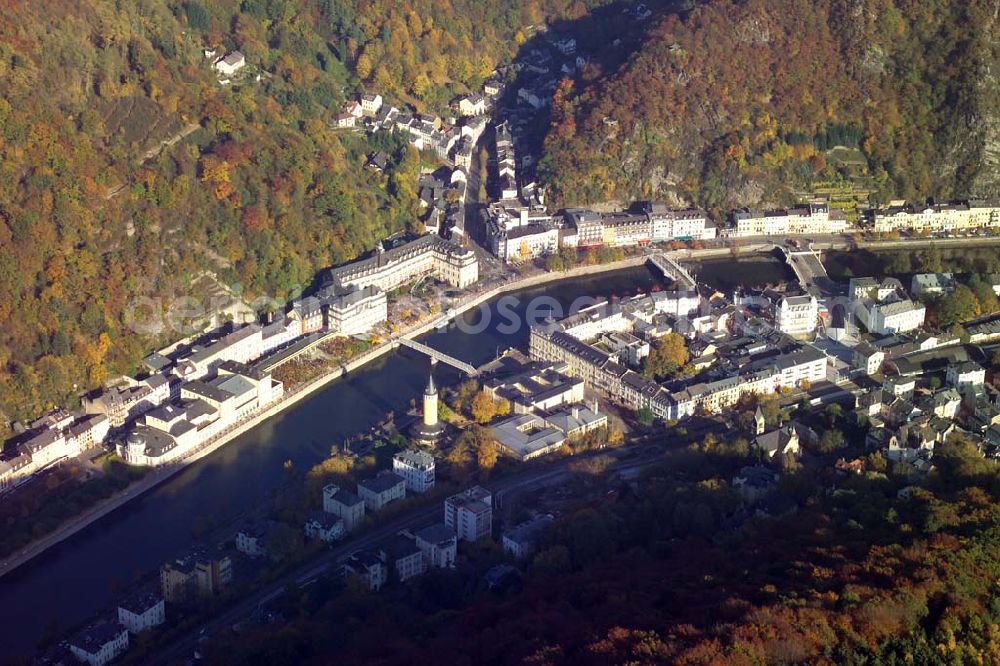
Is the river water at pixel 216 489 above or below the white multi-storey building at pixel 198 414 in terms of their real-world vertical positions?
below

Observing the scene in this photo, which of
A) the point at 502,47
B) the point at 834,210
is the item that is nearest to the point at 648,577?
the point at 834,210

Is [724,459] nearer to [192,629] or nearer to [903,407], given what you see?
[903,407]

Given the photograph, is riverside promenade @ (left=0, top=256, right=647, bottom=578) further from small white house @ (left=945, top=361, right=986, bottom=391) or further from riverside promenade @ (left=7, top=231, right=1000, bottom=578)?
small white house @ (left=945, top=361, right=986, bottom=391)

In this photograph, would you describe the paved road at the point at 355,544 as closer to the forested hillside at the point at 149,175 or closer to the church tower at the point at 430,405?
the church tower at the point at 430,405

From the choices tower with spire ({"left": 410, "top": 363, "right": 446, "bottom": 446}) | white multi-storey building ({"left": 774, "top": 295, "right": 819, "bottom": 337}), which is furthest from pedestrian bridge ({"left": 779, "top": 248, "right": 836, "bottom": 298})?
tower with spire ({"left": 410, "top": 363, "right": 446, "bottom": 446})

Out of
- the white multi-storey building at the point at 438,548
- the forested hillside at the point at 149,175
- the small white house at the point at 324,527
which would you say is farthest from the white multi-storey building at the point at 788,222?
the small white house at the point at 324,527

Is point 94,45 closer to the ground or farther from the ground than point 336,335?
farther from the ground

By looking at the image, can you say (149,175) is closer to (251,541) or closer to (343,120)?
(343,120)
